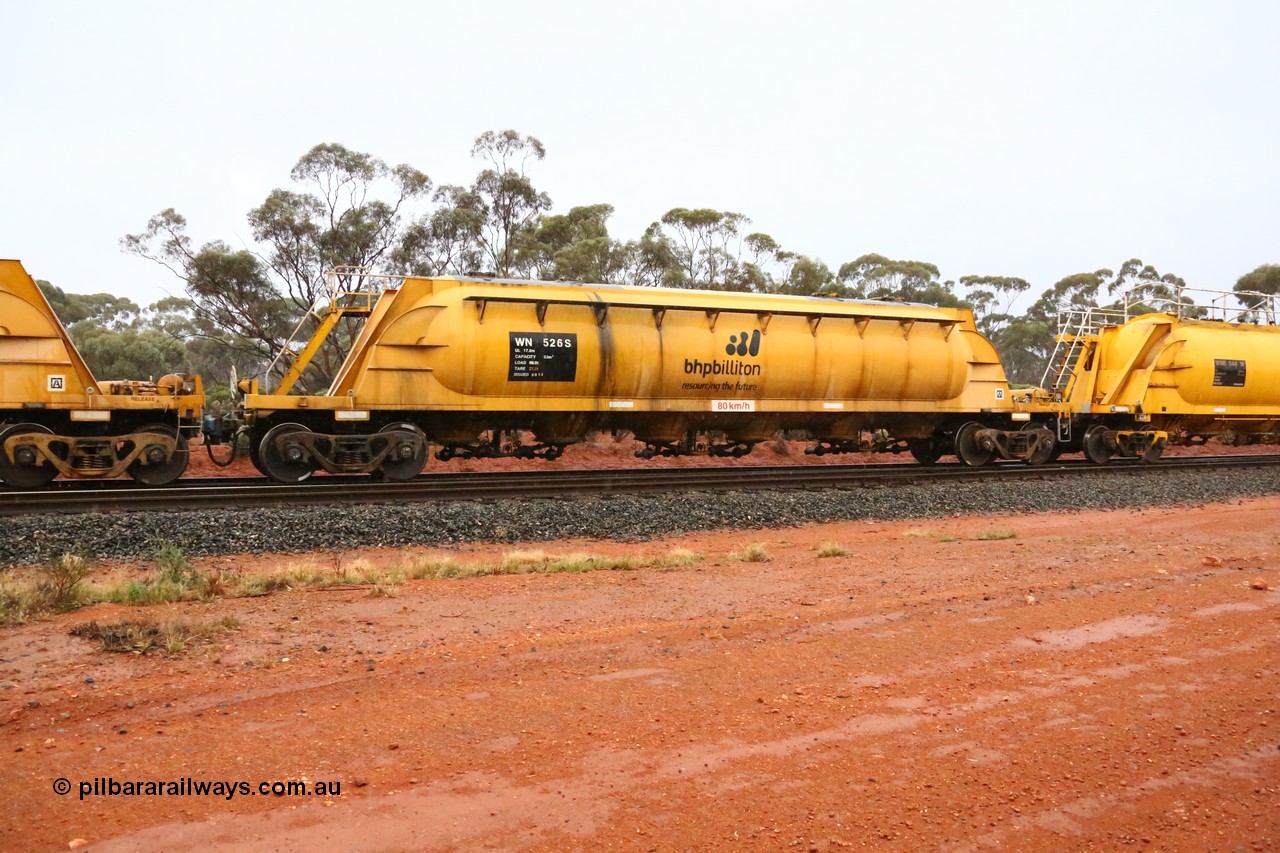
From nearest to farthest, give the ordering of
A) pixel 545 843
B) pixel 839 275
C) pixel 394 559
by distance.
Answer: pixel 545 843 < pixel 394 559 < pixel 839 275

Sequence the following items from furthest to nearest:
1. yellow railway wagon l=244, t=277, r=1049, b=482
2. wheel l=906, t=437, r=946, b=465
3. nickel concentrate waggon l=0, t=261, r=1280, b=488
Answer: wheel l=906, t=437, r=946, b=465 < yellow railway wagon l=244, t=277, r=1049, b=482 < nickel concentrate waggon l=0, t=261, r=1280, b=488

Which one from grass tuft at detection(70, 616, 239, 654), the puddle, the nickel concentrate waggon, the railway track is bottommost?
the puddle

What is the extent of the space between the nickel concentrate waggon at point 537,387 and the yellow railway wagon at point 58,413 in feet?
0.08

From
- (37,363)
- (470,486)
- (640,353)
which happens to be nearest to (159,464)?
(37,363)

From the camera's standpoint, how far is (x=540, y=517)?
11.2 m

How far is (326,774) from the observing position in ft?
13.1

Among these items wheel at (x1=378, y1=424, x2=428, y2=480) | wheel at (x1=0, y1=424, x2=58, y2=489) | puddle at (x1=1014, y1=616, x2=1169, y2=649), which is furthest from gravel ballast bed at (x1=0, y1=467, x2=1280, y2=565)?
puddle at (x1=1014, y1=616, x2=1169, y2=649)

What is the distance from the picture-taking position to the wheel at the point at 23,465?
37.9 feet

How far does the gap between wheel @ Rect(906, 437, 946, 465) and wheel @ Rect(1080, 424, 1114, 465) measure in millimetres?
3852

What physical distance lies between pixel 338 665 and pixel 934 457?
1493cm

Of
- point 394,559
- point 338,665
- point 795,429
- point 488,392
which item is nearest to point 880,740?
point 338,665

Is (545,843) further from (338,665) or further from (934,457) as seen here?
(934,457)

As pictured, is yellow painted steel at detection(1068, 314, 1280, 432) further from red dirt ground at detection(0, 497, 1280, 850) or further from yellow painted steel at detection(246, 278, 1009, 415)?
red dirt ground at detection(0, 497, 1280, 850)

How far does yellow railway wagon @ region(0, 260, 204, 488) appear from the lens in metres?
11.6
